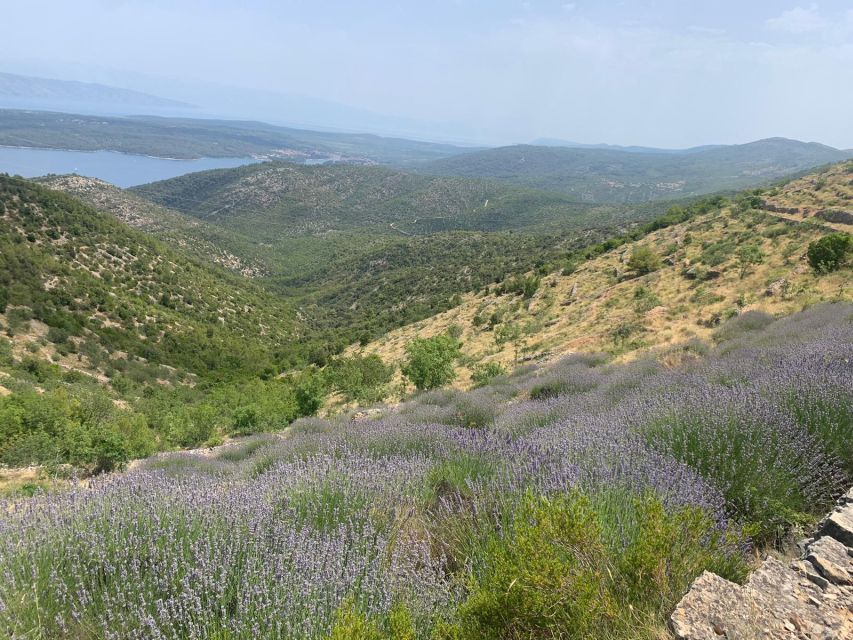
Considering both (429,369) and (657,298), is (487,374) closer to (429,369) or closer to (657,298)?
(429,369)

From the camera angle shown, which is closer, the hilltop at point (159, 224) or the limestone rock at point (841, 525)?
the limestone rock at point (841, 525)

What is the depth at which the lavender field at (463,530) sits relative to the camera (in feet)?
6.30

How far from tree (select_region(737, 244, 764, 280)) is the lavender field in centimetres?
1527

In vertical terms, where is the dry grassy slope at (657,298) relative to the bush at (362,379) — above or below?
above

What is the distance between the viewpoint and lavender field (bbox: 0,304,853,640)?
6.30 ft

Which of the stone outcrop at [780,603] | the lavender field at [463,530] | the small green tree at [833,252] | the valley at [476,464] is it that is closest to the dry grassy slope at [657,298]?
the valley at [476,464]

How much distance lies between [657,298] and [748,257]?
13.4 feet

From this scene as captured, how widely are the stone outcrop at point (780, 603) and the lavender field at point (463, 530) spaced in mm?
189

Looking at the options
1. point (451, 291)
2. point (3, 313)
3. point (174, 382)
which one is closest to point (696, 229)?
point (451, 291)

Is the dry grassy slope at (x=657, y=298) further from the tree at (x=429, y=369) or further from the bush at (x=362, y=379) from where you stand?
the bush at (x=362, y=379)

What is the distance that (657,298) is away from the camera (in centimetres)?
1795

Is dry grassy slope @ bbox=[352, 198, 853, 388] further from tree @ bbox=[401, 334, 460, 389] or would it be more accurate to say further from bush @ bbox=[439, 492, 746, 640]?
bush @ bbox=[439, 492, 746, 640]

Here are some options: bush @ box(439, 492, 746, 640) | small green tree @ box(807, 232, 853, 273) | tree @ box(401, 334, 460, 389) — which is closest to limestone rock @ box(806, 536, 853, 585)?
bush @ box(439, 492, 746, 640)

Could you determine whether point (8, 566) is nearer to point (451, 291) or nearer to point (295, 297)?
point (451, 291)
